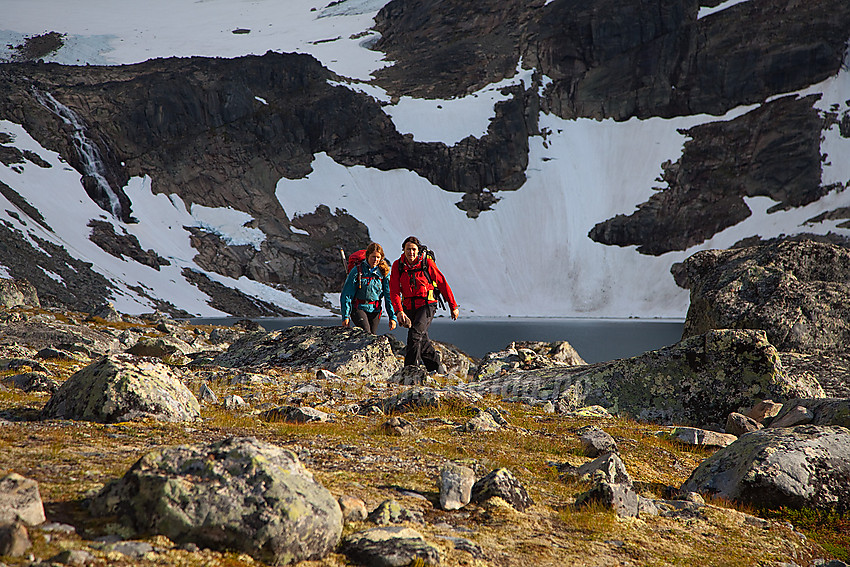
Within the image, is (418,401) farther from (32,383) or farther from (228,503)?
(32,383)

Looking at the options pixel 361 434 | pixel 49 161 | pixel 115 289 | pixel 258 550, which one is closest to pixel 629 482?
pixel 361 434

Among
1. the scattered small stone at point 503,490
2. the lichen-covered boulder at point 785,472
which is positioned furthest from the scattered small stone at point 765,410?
the scattered small stone at point 503,490

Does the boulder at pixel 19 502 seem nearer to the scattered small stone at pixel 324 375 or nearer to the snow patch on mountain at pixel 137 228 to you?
the scattered small stone at pixel 324 375

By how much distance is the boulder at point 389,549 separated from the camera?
139 inches

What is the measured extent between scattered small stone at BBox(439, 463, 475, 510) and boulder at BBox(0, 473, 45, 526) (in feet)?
10.1

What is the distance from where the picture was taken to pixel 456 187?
6732 inches

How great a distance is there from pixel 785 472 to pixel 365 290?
11.9m

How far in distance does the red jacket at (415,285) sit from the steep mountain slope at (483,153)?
107 m

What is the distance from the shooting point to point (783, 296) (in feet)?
62.4

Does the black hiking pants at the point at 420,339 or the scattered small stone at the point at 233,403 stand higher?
the black hiking pants at the point at 420,339

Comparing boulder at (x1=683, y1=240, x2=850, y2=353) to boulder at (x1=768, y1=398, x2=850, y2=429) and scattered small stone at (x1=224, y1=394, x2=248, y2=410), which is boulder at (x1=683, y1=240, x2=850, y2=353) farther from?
scattered small stone at (x1=224, y1=394, x2=248, y2=410)

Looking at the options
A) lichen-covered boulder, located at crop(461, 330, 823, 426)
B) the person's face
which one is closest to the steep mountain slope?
the person's face

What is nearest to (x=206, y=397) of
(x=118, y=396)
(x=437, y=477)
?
(x=118, y=396)

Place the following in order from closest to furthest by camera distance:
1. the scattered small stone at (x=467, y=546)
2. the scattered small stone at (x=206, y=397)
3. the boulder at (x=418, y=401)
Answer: the scattered small stone at (x=467, y=546)
the scattered small stone at (x=206, y=397)
the boulder at (x=418, y=401)
